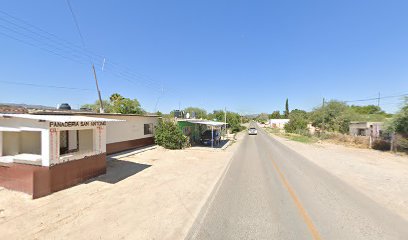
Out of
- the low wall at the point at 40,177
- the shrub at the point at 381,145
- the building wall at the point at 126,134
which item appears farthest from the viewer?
the shrub at the point at 381,145

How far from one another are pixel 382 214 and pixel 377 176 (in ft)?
21.1

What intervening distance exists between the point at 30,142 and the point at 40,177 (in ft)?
11.4

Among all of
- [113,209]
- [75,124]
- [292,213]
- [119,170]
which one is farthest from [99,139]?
[292,213]

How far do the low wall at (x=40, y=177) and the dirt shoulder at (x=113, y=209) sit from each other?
0.29 meters

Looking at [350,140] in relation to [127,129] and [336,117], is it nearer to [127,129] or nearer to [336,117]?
[336,117]

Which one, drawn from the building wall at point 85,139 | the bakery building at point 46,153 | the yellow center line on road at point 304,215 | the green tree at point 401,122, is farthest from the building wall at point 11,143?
the green tree at point 401,122

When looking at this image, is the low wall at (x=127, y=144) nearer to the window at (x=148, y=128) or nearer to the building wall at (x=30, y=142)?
the window at (x=148, y=128)

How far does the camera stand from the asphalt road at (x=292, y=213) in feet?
16.1

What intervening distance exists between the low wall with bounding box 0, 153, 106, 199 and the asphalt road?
5788mm

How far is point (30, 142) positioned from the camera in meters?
9.68

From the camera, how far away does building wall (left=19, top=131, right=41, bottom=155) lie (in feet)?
31.4

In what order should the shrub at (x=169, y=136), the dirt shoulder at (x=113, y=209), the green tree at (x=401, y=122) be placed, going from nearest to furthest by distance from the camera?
the dirt shoulder at (x=113, y=209), the shrub at (x=169, y=136), the green tree at (x=401, y=122)

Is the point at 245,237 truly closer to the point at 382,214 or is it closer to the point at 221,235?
the point at 221,235

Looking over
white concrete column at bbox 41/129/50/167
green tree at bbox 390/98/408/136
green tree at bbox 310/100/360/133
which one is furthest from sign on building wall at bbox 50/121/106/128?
green tree at bbox 310/100/360/133
